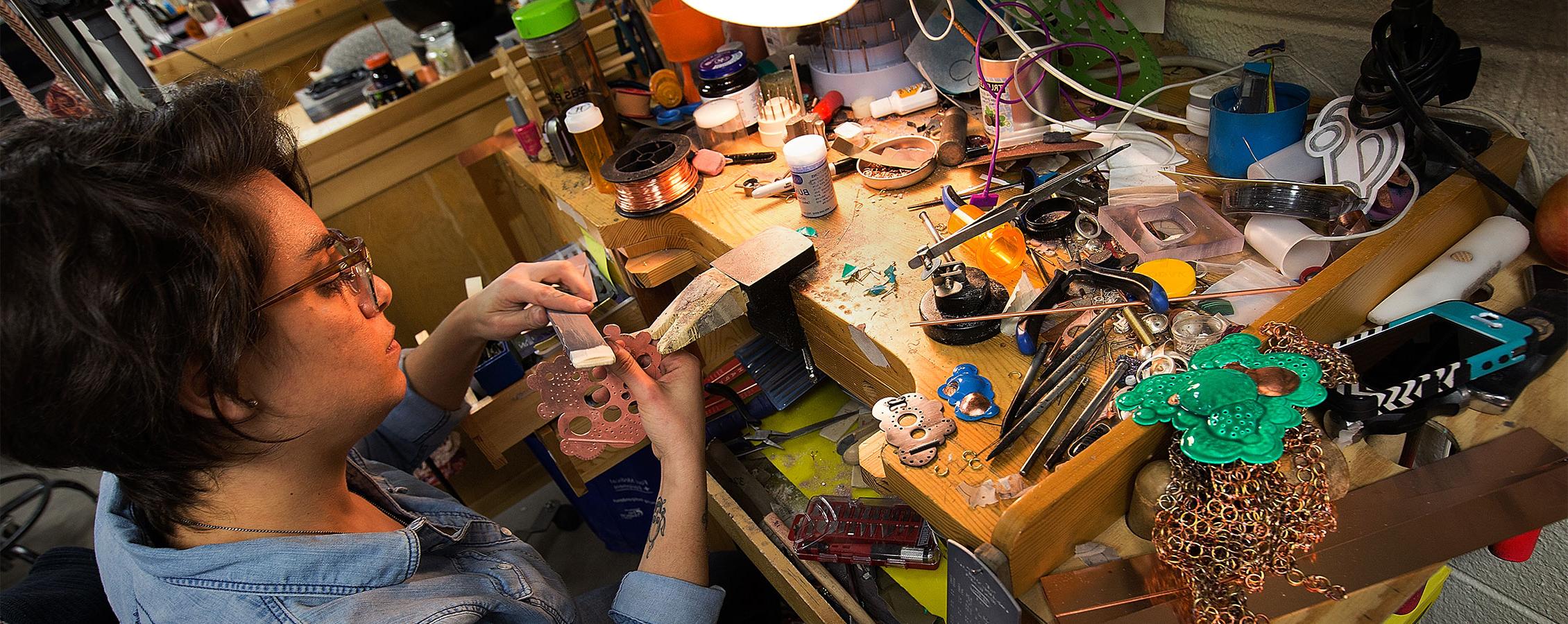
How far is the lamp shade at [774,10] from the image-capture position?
1242mm

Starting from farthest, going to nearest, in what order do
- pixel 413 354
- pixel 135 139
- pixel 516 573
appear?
pixel 413 354, pixel 516 573, pixel 135 139

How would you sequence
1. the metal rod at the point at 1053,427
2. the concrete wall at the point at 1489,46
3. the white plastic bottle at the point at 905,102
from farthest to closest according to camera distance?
the white plastic bottle at the point at 905,102 < the concrete wall at the point at 1489,46 < the metal rod at the point at 1053,427

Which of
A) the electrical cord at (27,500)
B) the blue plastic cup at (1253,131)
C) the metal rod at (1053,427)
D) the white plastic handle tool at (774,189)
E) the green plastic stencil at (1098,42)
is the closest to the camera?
the metal rod at (1053,427)

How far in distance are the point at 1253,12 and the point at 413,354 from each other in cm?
170

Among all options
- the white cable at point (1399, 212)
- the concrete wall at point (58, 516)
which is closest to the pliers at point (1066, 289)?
the white cable at point (1399, 212)

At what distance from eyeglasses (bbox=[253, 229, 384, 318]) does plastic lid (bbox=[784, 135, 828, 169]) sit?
672 millimetres

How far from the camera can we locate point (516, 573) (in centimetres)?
123

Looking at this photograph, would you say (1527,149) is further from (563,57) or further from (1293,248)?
(563,57)

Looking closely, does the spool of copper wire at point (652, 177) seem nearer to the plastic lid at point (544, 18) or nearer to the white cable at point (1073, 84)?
the plastic lid at point (544, 18)

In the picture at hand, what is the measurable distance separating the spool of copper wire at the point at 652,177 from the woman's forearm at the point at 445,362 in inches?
15.1

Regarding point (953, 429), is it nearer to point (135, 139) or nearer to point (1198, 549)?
point (1198, 549)

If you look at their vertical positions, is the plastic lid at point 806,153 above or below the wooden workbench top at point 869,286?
above

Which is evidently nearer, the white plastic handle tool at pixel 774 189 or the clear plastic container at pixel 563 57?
the white plastic handle tool at pixel 774 189

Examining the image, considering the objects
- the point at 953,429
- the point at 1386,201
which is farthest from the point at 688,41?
the point at 1386,201
